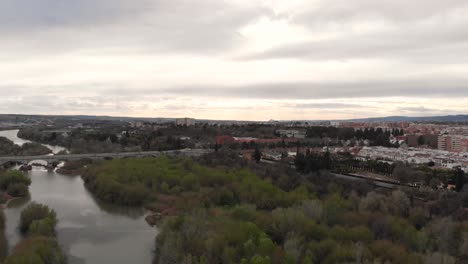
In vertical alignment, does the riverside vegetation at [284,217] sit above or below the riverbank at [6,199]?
above

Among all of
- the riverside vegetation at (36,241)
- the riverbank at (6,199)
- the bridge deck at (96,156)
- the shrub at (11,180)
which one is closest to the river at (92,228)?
the riverbank at (6,199)

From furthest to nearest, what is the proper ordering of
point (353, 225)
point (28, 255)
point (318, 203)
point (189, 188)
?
point (189, 188), point (318, 203), point (353, 225), point (28, 255)

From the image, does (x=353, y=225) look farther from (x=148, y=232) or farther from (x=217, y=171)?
(x=217, y=171)

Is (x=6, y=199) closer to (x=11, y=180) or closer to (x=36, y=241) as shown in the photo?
(x=11, y=180)

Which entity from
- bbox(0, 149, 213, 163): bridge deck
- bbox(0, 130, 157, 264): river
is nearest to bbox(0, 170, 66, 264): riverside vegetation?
bbox(0, 130, 157, 264): river

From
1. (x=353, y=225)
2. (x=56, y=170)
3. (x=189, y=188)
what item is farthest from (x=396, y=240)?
(x=56, y=170)

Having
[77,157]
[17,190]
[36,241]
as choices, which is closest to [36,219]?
[36,241]

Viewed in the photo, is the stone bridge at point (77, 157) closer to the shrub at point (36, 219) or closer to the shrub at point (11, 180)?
the shrub at point (11, 180)
